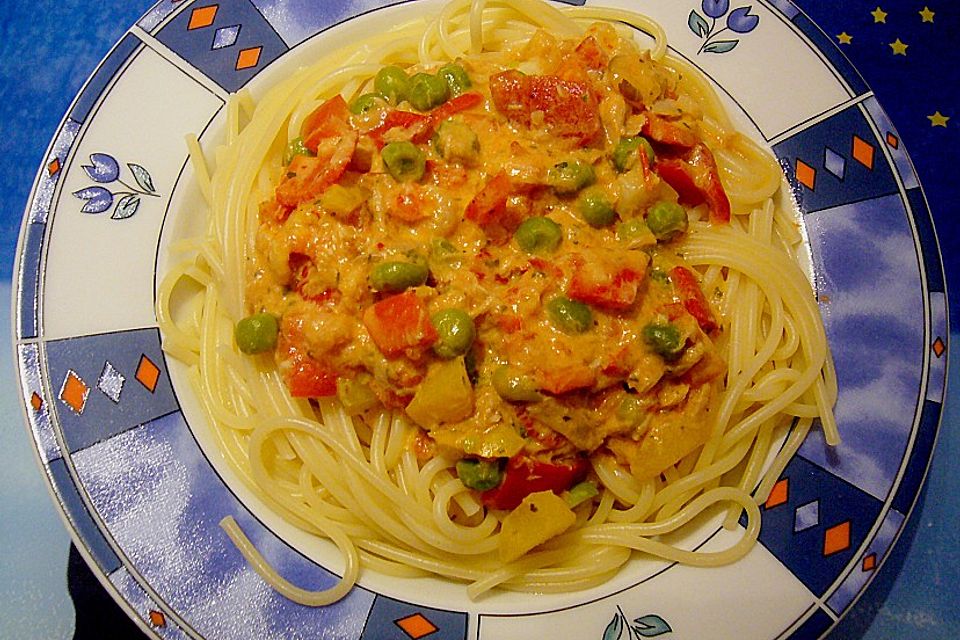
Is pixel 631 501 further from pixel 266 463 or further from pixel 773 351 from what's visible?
pixel 266 463

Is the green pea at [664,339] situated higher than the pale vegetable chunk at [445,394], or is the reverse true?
the pale vegetable chunk at [445,394]

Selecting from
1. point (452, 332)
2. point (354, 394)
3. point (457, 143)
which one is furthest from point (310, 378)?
point (457, 143)

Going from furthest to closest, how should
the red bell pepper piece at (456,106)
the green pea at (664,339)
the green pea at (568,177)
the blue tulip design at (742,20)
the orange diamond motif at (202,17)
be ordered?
the blue tulip design at (742,20) → the orange diamond motif at (202,17) → the red bell pepper piece at (456,106) → the green pea at (568,177) → the green pea at (664,339)

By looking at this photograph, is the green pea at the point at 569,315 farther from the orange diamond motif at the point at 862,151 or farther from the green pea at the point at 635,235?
the orange diamond motif at the point at 862,151

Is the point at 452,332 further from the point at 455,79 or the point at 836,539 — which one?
the point at 836,539

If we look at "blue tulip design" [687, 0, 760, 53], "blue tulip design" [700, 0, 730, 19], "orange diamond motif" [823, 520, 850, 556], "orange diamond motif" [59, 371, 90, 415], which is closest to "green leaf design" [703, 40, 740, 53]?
"blue tulip design" [687, 0, 760, 53]

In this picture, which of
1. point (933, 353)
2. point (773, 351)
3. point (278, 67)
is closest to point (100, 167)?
point (278, 67)

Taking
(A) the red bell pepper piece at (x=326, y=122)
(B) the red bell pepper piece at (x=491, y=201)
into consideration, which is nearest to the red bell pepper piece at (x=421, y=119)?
(A) the red bell pepper piece at (x=326, y=122)
